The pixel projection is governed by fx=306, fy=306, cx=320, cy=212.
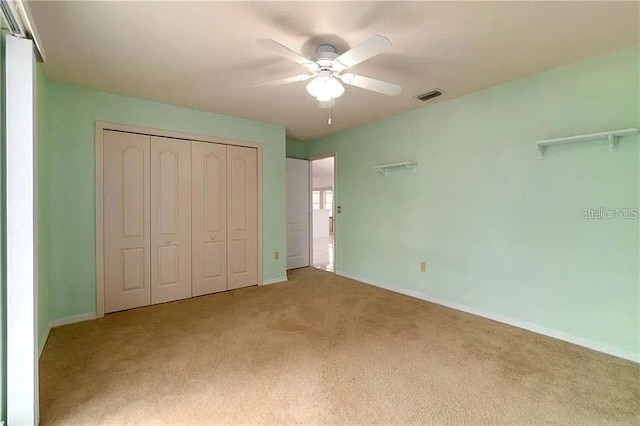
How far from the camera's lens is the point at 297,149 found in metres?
5.60

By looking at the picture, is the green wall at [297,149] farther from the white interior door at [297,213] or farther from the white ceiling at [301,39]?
the white ceiling at [301,39]

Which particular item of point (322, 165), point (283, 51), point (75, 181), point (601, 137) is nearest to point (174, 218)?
point (75, 181)

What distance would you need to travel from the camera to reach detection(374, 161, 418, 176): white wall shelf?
3.82 metres

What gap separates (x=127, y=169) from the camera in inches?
133

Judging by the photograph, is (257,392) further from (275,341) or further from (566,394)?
(566,394)

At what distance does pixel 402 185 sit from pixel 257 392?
9.71 ft

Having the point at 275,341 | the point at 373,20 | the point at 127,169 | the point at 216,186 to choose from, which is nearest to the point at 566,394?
the point at 275,341

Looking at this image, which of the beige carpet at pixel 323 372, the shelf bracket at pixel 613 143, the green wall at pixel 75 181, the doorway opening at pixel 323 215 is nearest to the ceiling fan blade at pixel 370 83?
the shelf bracket at pixel 613 143

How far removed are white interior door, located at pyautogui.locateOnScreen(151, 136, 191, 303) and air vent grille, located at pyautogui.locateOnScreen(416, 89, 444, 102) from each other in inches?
109

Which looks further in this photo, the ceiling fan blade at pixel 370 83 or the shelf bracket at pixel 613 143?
the shelf bracket at pixel 613 143

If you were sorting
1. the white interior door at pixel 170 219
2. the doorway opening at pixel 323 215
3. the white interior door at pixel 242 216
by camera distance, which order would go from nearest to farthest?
1. the white interior door at pixel 170 219
2. the white interior door at pixel 242 216
3. the doorway opening at pixel 323 215

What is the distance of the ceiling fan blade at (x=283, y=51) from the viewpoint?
166 cm

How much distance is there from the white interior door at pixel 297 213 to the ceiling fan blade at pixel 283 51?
3420mm

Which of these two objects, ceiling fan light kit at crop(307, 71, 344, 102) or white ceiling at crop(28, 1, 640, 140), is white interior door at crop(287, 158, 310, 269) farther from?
ceiling fan light kit at crop(307, 71, 344, 102)
